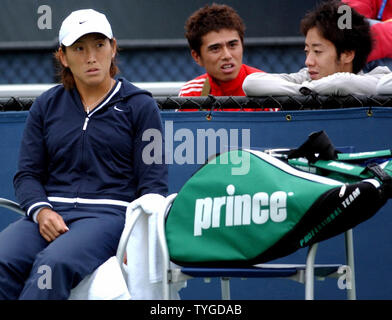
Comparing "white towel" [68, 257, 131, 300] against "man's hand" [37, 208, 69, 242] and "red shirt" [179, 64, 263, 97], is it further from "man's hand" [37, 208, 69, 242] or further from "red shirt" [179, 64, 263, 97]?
"red shirt" [179, 64, 263, 97]

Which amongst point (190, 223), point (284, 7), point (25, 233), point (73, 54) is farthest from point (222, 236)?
point (284, 7)

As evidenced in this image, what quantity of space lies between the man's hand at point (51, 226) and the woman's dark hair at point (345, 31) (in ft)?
5.16

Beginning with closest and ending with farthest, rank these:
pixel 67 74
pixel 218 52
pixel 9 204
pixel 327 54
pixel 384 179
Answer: pixel 384 179 < pixel 9 204 < pixel 67 74 < pixel 327 54 < pixel 218 52

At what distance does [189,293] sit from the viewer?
3713 mm

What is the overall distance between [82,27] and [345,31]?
4.24 feet

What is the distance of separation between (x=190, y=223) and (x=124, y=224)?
12.2 inches

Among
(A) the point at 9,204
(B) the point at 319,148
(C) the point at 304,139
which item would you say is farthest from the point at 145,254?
(C) the point at 304,139

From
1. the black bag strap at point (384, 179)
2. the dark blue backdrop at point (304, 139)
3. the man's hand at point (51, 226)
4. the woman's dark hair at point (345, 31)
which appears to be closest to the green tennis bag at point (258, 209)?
the black bag strap at point (384, 179)

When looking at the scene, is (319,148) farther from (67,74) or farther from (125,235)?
(67,74)

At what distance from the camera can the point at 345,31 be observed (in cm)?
377

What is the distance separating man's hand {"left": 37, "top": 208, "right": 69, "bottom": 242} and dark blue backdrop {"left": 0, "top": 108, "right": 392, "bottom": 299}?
34.8 inches

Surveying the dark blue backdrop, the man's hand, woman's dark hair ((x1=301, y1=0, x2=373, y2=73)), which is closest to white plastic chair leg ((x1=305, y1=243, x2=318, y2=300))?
the man's hand

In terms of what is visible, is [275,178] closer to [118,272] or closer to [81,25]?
[118,272]

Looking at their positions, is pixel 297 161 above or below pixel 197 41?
below
